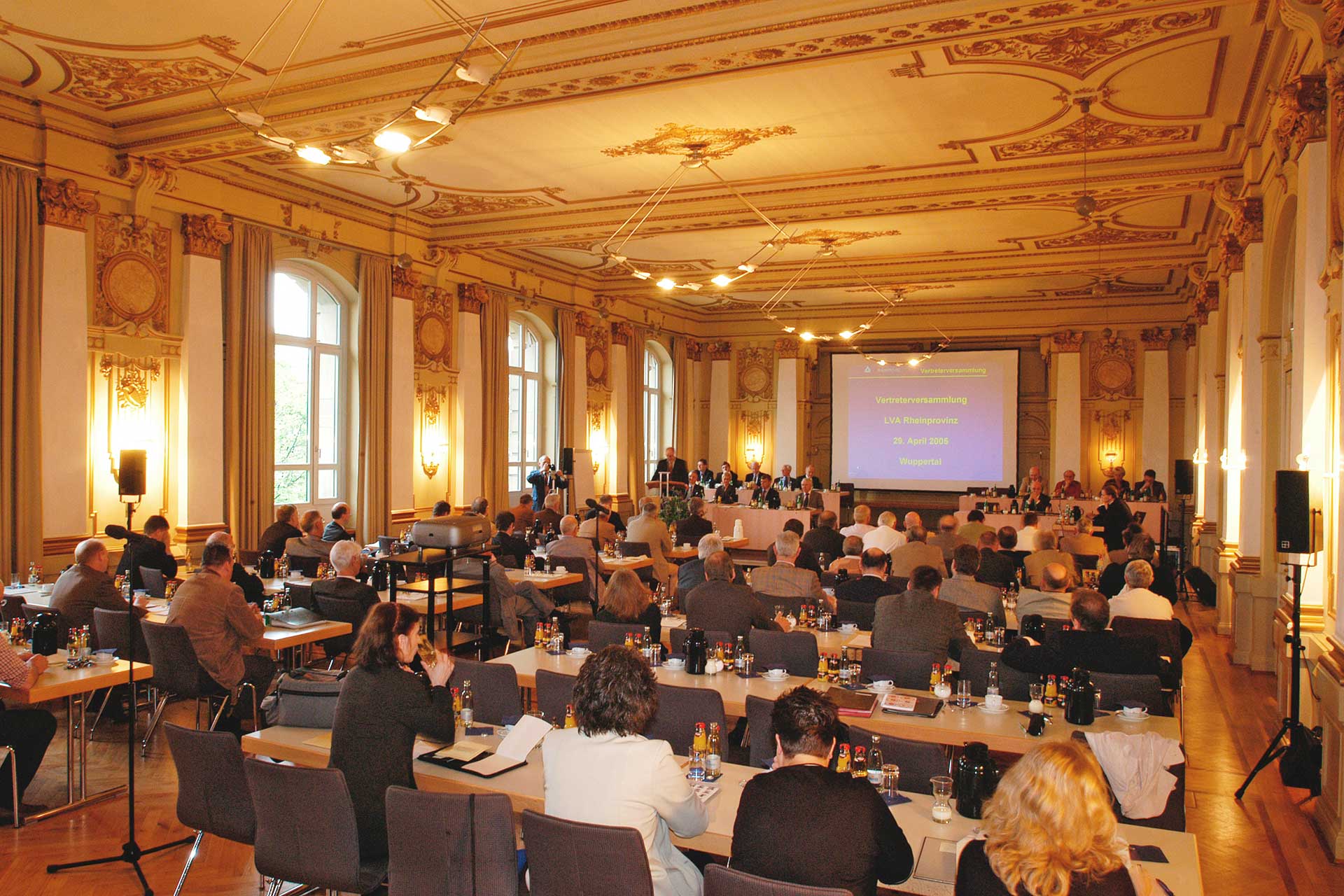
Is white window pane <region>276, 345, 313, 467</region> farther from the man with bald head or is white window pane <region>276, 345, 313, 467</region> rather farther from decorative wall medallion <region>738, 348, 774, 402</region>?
decorative wall medallion <region>738, 348, 774, 402</region>

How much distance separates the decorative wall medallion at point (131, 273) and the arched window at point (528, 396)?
19.4ft

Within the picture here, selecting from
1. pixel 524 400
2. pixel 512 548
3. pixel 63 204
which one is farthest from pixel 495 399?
pixel 63 204

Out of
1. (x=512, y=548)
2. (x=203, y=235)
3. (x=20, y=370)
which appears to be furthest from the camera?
(x=203, y=235)

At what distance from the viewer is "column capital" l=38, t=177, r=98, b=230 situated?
837 cm

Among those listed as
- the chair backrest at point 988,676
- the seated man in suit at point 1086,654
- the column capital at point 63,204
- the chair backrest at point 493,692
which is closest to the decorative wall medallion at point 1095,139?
the seated man in suit at point 1086,654

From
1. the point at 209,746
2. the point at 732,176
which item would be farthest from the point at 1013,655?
the point at 732,176

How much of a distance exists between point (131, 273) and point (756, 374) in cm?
1334

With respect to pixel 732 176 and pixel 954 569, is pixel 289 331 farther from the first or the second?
pixel 954 569

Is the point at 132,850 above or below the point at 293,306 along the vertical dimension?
below

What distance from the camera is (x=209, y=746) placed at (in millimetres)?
3541

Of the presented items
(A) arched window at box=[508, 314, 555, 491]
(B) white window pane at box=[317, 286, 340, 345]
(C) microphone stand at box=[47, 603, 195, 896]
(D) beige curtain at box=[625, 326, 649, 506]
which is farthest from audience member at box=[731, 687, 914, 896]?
(D) beige curtain at box=[625, 326, 649, 506]

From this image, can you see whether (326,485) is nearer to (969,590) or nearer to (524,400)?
(524,400)

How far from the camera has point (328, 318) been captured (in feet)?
38.9

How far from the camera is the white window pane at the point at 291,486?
36.4 feet
